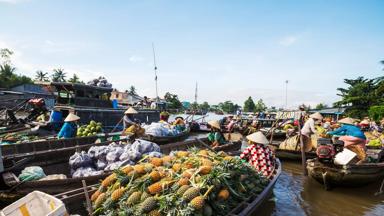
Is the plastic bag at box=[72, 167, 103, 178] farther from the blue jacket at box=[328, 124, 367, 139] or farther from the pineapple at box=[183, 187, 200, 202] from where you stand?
the blue jacket at box=[328, 124, 367, 139]

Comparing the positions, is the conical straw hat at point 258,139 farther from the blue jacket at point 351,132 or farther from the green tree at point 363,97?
the green tree at point 363,97

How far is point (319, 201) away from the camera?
25.4 ft

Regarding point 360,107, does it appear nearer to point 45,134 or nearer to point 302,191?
point 302,191

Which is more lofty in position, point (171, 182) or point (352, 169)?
point (171, 182)

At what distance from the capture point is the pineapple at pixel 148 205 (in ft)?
11.2

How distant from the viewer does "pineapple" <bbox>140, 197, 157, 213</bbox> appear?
3428 mm

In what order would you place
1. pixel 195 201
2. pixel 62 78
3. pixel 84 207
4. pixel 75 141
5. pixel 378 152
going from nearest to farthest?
pixel 195 201, pixel 84 207, pixel 75 141, pixel 378 152, pixel 62 78

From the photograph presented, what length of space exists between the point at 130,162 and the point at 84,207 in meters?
1.73

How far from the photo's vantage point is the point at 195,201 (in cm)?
336

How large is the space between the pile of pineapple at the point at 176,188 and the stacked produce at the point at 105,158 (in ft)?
6.37

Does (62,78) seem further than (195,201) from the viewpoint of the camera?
Yes

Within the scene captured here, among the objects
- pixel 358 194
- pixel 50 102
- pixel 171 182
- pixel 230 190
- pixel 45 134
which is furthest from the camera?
pixel 50 102

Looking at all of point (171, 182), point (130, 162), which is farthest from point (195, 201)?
point (130, 162)

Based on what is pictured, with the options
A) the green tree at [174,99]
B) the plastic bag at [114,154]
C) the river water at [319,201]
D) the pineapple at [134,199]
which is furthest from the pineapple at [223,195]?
the green tree at [174,99]
